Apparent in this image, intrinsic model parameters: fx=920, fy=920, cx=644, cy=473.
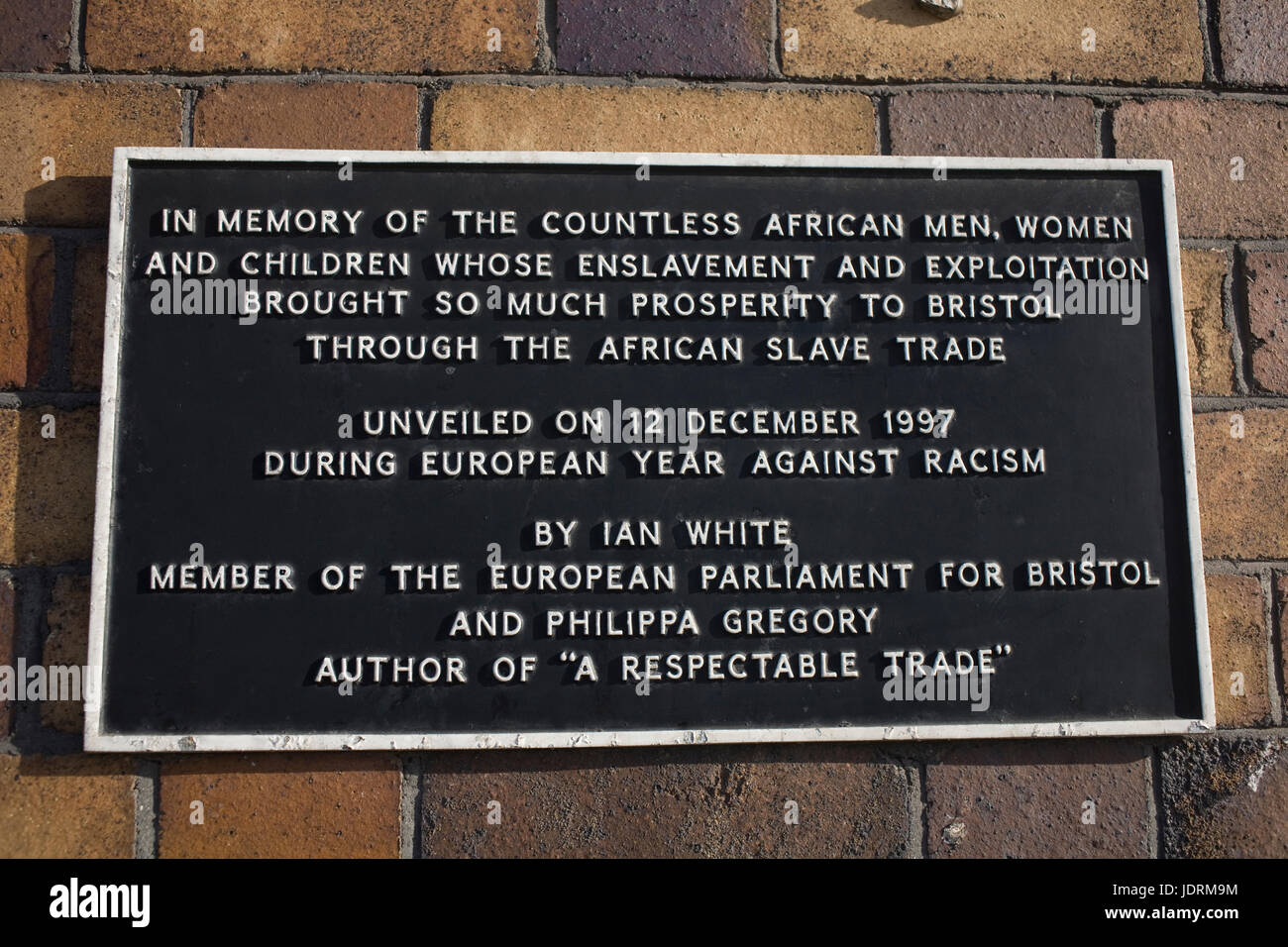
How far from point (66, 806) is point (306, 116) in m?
2.27

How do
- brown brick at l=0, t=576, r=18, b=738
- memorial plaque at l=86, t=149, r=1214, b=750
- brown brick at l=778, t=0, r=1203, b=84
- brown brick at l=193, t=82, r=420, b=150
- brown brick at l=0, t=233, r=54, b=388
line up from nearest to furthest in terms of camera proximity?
memorial plaque at l=86, t=149, r=1214, b=750 < brown brick at l=0, t=576, r=18, b=738 < brown brick at l=0, t=233, r=54, b=388 < brown brick at l=193, t=82, r=420, b=150 < brown brick at l=778, t=0, r=1203, b=84

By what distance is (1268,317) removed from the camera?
3072mm

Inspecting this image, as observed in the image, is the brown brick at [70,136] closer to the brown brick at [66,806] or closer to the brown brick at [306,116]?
the brown brick at [306,116]

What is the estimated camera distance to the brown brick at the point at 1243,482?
9.74 ft

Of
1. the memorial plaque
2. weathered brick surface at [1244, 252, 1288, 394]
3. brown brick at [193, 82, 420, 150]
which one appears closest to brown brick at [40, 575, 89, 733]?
the memorial plaque

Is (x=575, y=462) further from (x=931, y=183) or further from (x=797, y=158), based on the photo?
(x=931, y=183)

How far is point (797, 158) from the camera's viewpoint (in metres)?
2.92

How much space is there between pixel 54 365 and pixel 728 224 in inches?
85.0

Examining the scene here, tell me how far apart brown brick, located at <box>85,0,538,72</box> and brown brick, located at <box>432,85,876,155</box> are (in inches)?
6.2

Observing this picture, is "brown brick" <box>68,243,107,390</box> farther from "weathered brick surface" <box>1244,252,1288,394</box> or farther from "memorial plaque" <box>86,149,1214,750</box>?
"weathered brick surface" <box>1244,252,1288,394</box>

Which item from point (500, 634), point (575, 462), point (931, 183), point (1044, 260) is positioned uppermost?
point (931, 183)

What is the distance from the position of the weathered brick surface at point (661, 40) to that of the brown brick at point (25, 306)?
1.79m

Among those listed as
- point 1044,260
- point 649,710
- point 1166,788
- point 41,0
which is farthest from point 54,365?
point 1166,788

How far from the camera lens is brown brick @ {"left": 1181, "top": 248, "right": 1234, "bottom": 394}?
305 centimetres
